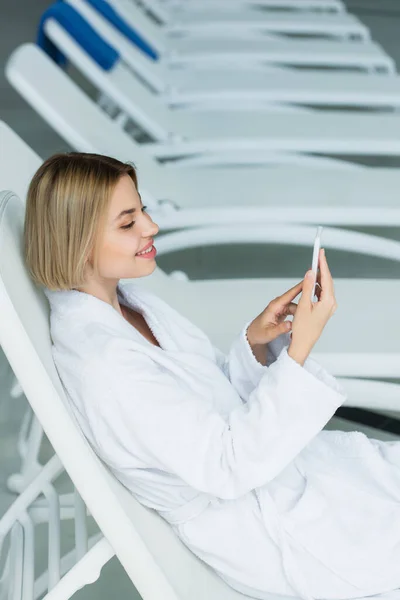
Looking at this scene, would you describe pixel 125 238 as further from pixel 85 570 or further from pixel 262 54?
pixel 262 54

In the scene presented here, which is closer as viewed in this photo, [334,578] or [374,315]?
[334,578]

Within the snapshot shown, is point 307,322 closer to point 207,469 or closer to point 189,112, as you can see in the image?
point 207,469

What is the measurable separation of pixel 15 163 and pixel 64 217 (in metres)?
0.56

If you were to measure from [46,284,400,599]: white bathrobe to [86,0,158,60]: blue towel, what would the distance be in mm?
2753

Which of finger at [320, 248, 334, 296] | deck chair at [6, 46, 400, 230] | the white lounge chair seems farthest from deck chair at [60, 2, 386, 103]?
finger at [320, 248, 334, 296]

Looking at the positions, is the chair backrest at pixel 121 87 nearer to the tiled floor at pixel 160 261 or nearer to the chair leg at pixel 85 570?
the tiled floor at pixel 160 261

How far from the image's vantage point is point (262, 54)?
434 centimetres

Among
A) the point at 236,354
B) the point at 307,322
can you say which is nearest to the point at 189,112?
the point at 236,354

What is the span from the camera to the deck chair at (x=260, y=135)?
3.16 meters

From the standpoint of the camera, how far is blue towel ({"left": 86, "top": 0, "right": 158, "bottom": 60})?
3.92 m

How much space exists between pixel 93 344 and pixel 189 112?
2.41 meters

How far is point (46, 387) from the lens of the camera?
115 cm

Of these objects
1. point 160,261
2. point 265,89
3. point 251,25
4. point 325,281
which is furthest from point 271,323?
point 251,25

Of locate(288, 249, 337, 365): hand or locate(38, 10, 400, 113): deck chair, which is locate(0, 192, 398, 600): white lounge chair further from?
locate(38, 10, 400, 113): deck chair
